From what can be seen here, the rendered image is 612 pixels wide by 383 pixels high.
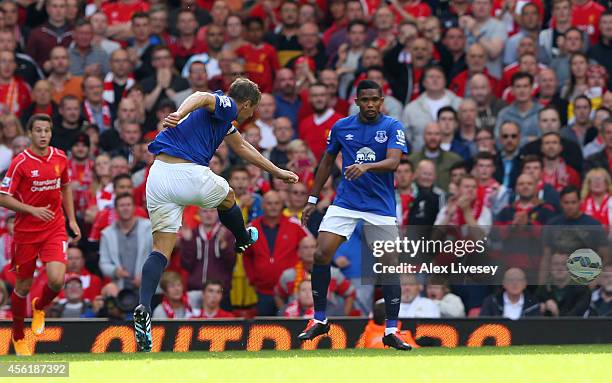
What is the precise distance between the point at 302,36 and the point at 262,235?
3.86 metres

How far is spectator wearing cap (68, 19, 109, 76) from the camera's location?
18.0 metres

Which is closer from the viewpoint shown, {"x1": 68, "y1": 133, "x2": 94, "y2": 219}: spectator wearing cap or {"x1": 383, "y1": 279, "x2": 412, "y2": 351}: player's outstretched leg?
{"x1": 383, "y1": 279, "x2": 412, "y2": 351}: player's outstretched leg

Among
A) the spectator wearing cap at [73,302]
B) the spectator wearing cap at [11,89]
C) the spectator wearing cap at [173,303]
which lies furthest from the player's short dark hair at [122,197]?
the spectator wearing cap at [11,89]

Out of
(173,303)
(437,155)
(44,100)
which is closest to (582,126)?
(437,155)

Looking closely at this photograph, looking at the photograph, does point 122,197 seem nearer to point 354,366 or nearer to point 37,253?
point 37,253

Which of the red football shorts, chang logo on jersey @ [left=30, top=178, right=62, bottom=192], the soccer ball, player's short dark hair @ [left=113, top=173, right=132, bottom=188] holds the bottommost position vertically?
the red football shorts

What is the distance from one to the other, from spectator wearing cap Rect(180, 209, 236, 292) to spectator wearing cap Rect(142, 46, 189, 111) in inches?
99.3

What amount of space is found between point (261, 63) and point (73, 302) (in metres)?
4.48

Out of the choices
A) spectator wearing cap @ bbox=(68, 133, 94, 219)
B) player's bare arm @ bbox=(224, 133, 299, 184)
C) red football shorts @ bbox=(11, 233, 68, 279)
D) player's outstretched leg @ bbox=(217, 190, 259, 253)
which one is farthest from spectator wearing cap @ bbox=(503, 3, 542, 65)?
red football shorts @ bbox=(11, 233, 68, 279)

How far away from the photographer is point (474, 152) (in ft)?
53.6

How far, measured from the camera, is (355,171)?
1191cm

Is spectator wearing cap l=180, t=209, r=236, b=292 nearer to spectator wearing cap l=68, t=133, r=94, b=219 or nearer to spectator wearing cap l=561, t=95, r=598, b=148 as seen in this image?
spectator wearing cap l=68, t=133, r=94, b=219

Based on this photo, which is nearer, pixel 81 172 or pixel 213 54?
pixel 81 172

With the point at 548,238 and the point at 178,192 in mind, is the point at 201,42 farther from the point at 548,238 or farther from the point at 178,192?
the point at 178,192
